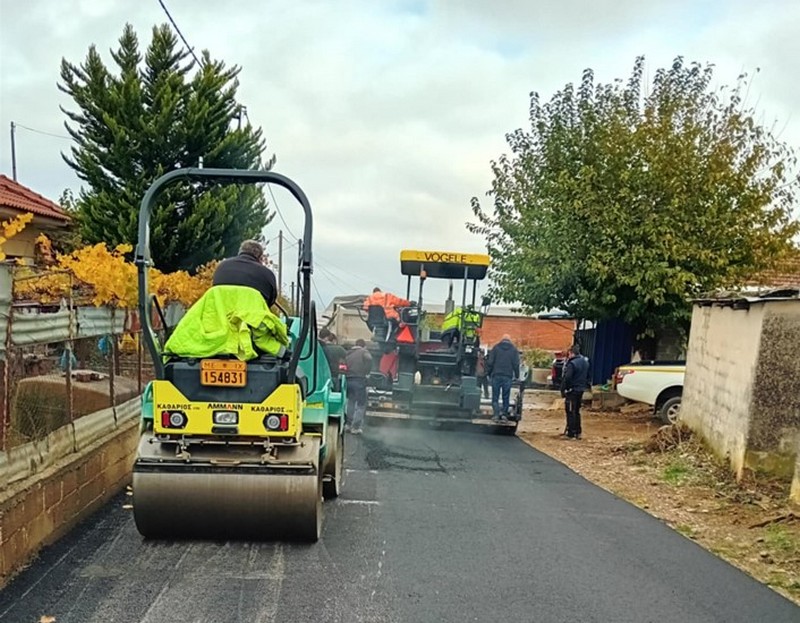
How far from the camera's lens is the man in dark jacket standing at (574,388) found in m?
14.7

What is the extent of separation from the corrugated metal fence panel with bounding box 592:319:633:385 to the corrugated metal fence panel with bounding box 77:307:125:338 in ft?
49.4

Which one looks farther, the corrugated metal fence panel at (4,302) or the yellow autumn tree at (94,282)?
the yellow autumn tree at (94,282)

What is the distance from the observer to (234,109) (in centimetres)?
1731

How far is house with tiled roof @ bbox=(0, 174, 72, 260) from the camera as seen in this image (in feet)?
52.9

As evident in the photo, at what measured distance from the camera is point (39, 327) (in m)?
6.75

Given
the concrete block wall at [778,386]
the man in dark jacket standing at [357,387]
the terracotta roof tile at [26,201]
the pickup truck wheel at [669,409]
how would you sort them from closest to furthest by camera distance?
the concrete block wall at [778,386], the man in dark jacket standing at [357,387], the pickup truck wheel at [669,409], the terracotta roof tile at [26,201]

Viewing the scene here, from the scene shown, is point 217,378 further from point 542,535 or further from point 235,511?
point 542,535

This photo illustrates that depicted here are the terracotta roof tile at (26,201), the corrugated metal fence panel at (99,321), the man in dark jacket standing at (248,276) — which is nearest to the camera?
the man in dark jacket standing at (248,276)

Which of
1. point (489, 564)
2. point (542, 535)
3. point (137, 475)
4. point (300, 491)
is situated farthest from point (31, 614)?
point (542, 535)

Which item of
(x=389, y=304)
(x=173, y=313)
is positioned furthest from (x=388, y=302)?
(x=173, y=313)

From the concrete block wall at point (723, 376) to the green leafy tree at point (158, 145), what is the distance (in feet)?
29.3

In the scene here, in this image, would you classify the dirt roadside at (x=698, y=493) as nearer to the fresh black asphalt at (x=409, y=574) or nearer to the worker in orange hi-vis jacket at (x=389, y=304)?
the fresh black asphalt at (x=409, y=574)

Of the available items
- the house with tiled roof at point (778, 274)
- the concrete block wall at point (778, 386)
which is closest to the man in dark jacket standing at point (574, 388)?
the concrete block wall at point (778, 386)

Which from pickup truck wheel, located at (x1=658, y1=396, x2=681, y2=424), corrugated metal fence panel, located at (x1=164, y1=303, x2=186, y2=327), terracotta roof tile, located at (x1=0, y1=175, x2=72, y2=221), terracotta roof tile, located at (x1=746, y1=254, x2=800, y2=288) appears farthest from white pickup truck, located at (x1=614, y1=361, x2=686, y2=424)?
terracotta roof tile, located at (x1=0, y1=175, x2=72, y2=221)
